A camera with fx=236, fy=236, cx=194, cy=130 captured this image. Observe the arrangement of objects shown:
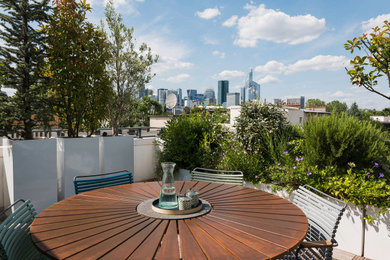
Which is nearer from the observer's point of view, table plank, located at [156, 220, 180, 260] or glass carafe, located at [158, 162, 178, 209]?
table plank, located at [156, 220, 180, 260]

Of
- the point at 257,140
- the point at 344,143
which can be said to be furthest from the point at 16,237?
the point at 344,143

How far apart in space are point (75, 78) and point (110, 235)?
11.4 ft

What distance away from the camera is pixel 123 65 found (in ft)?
24.8

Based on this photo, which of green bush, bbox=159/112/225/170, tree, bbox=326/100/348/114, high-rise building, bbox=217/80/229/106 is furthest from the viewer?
Result: high-rise building, bbox=217/80/229/106

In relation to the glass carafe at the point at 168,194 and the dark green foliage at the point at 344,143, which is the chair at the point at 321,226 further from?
the dark green foliage at the point at 344,143

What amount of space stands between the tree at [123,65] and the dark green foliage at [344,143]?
5.58 metres

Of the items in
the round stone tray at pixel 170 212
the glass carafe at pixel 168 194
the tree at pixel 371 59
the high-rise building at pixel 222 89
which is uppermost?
the high-rise building at pixel 222 89

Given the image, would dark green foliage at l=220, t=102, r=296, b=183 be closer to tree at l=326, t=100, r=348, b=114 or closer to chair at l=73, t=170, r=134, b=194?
tree at l=326, t=100, r=348, b=114

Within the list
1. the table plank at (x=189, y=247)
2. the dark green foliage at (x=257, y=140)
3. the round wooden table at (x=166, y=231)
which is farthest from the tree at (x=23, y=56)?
the table plank at (x=189, y=247)

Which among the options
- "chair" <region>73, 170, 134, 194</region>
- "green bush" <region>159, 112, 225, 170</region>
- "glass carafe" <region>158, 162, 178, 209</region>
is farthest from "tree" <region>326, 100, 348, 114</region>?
"chair" <region>73, 170, 134, 194</region>

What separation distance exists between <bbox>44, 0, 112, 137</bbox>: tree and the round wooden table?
8.69ft

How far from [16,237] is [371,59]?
4.58 m

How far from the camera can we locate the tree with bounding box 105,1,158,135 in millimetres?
7332

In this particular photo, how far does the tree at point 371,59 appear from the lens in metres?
3.32
